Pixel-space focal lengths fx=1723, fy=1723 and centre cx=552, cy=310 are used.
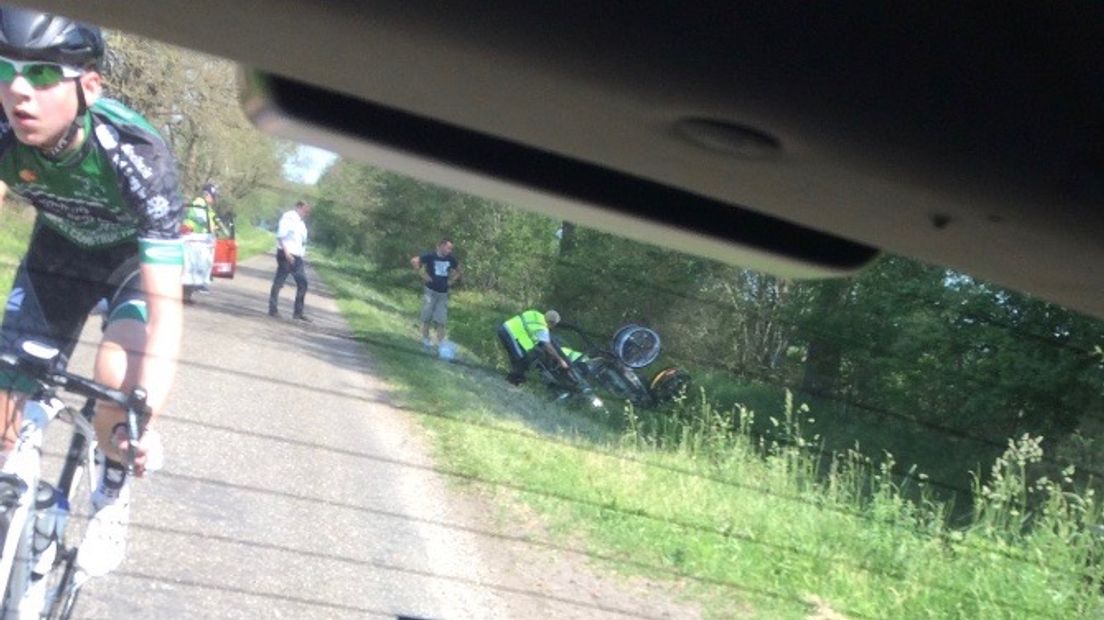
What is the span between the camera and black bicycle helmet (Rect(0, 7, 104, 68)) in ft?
11.9

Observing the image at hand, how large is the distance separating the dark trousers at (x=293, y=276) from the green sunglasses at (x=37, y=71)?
43.7 inches

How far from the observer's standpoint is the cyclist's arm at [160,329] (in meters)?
3.81

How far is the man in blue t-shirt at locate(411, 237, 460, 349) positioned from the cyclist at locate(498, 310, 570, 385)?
18 centimetres

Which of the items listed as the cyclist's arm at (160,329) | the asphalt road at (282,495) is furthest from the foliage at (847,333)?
the cyclist's arm at (160,329)

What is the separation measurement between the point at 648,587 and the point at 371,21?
3817 millimetres

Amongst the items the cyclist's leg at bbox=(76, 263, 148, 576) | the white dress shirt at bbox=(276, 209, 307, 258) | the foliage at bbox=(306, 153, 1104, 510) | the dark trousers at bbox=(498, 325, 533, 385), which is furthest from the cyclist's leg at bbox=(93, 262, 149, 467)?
the dark trousers at bbox=(498, 325, 533, 385)

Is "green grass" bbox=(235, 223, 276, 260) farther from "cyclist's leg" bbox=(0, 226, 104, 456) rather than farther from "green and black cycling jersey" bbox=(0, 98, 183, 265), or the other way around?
"green and black cycling jersey" bbox=(0, 98, 183, 265)

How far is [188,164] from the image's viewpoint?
14.7 ft

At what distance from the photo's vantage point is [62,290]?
4059 mm

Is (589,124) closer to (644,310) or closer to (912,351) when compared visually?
(644,310)

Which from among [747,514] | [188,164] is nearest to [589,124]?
[188,164]

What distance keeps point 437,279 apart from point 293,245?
→ 0.40 metres

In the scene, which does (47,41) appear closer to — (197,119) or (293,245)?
(197,119)

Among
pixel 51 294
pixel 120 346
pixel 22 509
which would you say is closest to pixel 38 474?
pixel 22 509
